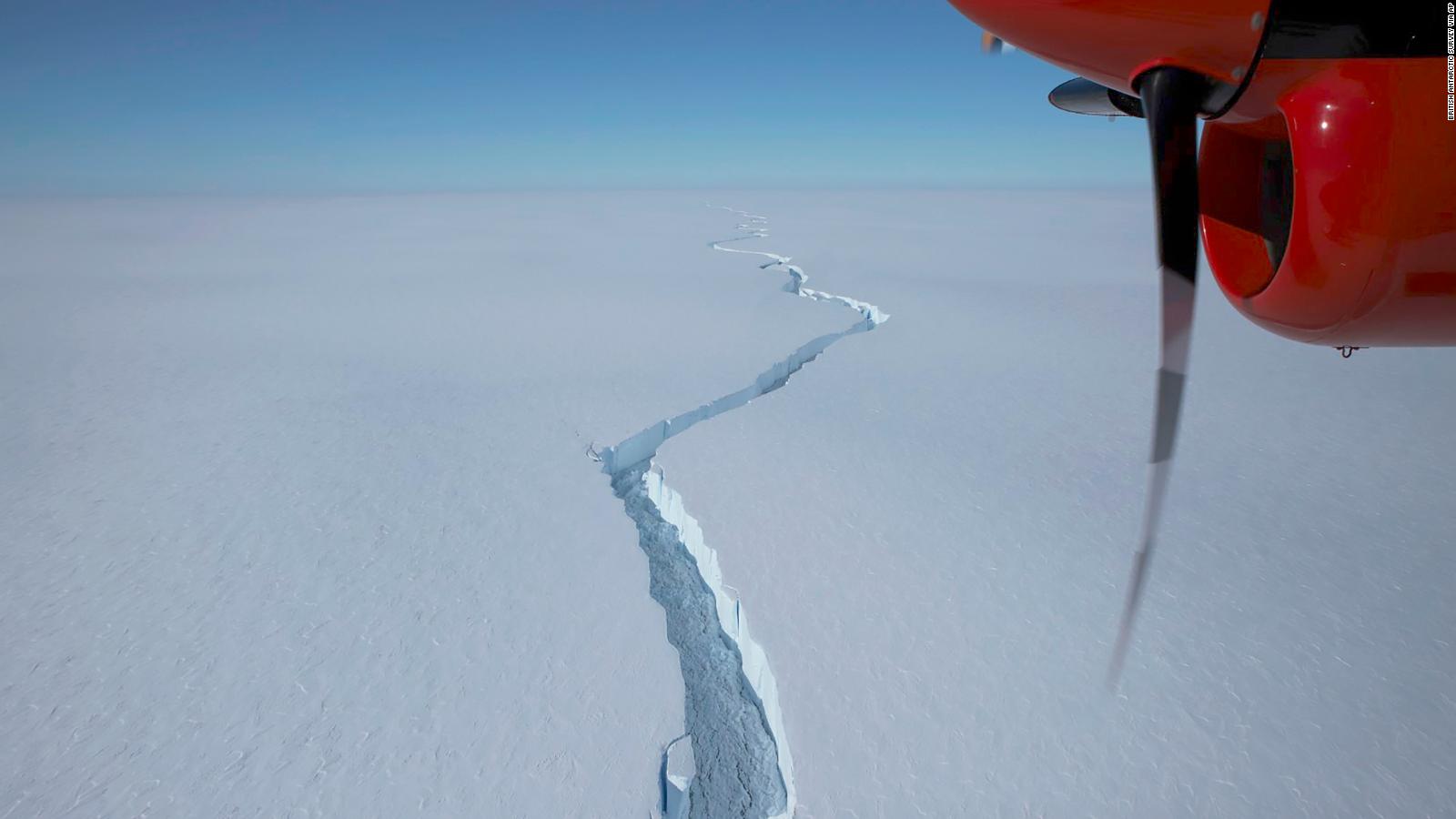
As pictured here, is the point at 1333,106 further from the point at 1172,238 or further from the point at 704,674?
the point at 704,674

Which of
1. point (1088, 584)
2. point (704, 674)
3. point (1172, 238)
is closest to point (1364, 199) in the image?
point (1172, 238)

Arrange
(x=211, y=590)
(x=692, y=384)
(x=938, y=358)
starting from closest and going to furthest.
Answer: (x=211, y=590) < (x=692, y=384) < (x=938, y=358)

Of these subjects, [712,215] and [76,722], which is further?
[712,215]

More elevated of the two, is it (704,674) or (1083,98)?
(1083,98)

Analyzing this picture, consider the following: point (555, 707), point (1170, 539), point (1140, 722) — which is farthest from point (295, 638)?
point (1170, 539)

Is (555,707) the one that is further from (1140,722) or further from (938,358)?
(938,358)

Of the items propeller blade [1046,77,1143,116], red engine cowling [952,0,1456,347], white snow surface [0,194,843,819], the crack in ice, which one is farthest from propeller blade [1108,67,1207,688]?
white snow surface [0,194,843,819]

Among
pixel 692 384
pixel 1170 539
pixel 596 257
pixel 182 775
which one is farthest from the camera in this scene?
pixel 596 257
